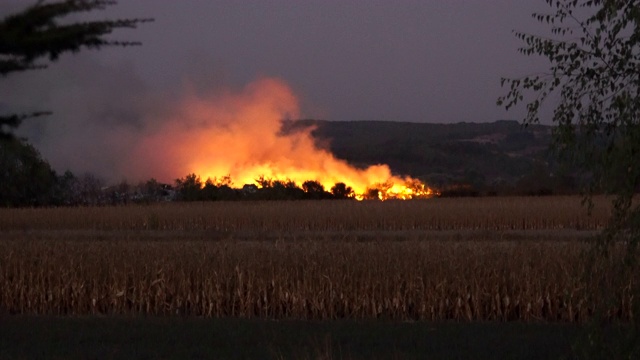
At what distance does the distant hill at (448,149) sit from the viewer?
89.1 m

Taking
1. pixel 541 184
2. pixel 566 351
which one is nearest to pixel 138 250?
pixel 566 351

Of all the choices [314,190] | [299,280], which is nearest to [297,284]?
[299,280]

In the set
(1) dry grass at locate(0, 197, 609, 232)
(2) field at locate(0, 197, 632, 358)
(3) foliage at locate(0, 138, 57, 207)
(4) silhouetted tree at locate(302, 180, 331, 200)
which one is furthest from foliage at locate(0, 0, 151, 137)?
(4) silhouetted tree at locate(302, 180, 331, 200)

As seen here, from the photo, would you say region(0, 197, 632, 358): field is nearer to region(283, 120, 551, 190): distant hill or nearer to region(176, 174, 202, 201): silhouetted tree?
region(176, 174, 202, 201): silhouetted tree

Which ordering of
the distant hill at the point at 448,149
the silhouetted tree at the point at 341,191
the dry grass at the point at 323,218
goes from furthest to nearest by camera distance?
the distant hill at the point at 448,149 < the silhouetted tree at the point at 341,191 < the dry grass at the point at 323,218

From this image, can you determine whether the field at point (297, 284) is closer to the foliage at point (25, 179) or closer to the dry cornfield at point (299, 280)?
the dry cornfield at point (299, 280)

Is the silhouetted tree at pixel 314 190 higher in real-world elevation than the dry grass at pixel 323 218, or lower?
higher

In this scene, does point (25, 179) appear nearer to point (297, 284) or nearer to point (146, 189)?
point (146, 189)

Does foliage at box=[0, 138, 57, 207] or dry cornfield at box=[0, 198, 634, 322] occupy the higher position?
foliage at box=[0, 138, 57, 207]

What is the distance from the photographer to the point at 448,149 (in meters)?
97.6

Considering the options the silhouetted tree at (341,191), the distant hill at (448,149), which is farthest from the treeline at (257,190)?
the distant hill at (448,149)

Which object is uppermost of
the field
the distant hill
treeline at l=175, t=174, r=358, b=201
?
the distant hill

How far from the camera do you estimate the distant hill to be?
3506 inches

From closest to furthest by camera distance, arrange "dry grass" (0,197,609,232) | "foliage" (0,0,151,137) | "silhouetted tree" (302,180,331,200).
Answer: "foliage" (0,0,151,137) < "dry grass" (0,197,609,232) < "silhouetted tree" (302,180,331,200)
